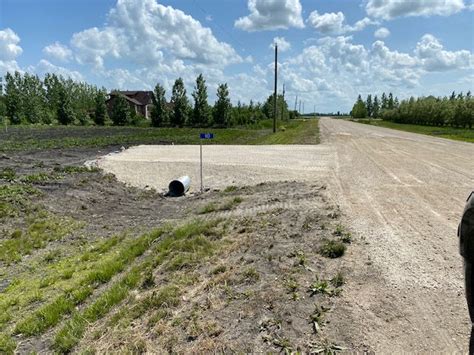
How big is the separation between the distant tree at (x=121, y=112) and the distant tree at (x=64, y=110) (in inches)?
296

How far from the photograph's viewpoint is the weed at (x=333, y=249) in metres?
4.82

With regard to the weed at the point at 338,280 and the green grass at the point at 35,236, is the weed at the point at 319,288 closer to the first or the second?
the weed at the point at 338,280

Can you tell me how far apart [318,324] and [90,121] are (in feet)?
227

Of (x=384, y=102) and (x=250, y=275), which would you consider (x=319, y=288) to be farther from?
(x=384, y=102)

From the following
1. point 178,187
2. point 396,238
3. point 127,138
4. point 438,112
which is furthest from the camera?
point 438,112

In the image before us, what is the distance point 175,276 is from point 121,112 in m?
61.2

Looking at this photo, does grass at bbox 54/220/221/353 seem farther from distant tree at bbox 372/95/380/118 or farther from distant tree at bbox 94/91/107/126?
distant tree at bbox 372/95/380/118

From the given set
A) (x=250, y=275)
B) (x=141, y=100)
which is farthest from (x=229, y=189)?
(x=141, y=100)

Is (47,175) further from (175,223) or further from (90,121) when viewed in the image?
(90,121)

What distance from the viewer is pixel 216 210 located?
862 centimetres

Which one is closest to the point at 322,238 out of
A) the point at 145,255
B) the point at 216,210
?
the point at 145,255

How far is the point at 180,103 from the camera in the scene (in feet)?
189

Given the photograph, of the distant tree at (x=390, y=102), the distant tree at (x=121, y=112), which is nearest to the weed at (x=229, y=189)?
the distant tree at (x=121, y=112)

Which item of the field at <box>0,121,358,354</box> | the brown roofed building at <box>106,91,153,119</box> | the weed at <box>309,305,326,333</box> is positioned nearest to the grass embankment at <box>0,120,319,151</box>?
the field at <box>0,121,358,354</box>
